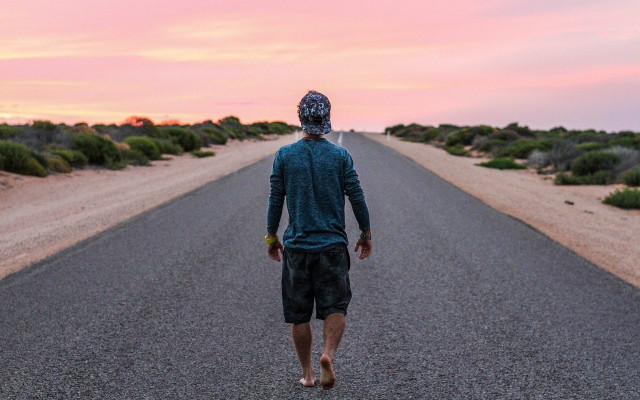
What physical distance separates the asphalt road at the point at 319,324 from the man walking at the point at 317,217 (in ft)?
1.97

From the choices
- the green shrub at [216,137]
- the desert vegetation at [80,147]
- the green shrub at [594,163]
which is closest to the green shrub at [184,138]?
the desert vegetation at [80,147]

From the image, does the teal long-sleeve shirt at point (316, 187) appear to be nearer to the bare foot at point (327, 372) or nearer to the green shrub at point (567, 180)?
the bare foot at point (327, 372)

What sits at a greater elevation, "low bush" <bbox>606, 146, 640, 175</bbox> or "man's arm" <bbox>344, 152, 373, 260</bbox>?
"man's arm" <bbox>344, 152, 373, 260</bbox>

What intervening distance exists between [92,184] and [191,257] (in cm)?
1256

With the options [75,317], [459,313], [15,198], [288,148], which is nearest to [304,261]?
[288,148]

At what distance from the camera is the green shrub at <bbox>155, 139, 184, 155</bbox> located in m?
32.2

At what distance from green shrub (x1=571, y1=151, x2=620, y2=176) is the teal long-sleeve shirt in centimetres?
2020

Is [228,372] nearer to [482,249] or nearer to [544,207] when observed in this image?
[482,249]

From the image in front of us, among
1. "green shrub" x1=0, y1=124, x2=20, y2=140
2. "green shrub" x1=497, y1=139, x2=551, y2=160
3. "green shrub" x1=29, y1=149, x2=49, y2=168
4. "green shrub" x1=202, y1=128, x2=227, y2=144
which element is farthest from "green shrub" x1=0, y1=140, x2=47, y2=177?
"green shrub" x1=202, y1=128, x2=227, y2=144

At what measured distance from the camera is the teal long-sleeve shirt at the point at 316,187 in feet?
12.5

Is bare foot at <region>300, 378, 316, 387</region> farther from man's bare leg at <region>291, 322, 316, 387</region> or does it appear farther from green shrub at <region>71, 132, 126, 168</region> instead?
green shrub at <region>71, 132, 126, 168</region>

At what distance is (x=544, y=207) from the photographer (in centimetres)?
1445

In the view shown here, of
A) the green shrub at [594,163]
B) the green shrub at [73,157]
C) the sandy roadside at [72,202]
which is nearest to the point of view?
the sandy roadside at [72,202]

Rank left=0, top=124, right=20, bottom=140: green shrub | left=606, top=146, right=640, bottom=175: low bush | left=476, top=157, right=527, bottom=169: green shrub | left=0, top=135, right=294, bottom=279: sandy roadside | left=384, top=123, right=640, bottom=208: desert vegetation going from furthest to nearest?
left=476, top=157, right=527, bottom=169: green shrub, left=0, top=124, right=20, bottom=140: green shrub, left=606, top=146, right=640, bottom=175: low bush, left=384, top=123, right=640, bottom=208: desert vegetation, left=0, top=135, right=294, bottom=279: sandy roadside
